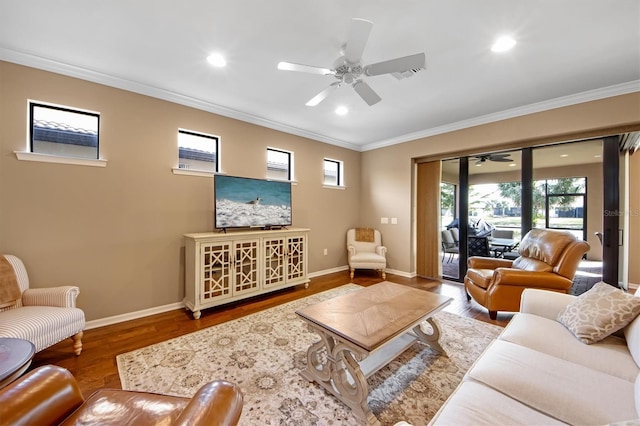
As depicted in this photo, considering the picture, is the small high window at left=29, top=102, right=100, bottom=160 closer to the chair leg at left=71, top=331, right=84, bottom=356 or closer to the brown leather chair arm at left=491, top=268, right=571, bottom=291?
the chair leg at left=71, top=331, right=84, bottom=356

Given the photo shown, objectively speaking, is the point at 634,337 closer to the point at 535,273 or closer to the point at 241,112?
the point at 535,273

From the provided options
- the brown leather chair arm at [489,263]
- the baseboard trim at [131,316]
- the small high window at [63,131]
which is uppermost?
the small high window at [63,131]

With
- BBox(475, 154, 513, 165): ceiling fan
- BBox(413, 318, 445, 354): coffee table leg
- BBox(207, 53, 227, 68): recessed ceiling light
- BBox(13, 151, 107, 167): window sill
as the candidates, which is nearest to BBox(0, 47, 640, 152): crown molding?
BBox(475, 154, 513, 165): ceiling fan

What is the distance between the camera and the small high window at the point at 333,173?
17.0ft

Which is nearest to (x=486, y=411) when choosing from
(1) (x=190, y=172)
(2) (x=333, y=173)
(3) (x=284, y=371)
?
(3) (x=284, y=371)

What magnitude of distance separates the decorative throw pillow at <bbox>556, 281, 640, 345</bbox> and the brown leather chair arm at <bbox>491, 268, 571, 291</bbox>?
1.01 metres

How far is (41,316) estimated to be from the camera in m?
1.92

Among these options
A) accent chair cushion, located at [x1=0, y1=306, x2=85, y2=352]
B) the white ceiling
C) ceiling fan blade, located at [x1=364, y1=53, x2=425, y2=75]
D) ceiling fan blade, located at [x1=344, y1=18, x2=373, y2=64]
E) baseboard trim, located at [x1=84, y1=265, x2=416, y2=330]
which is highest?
the white ceiling

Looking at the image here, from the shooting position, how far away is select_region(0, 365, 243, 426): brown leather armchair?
2.92 feet

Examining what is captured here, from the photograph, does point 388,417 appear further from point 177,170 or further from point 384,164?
point 384,164

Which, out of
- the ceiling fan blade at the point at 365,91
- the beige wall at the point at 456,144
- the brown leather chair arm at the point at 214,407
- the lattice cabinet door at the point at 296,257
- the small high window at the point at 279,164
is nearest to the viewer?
the brown leather chair arm at the point at 214,407

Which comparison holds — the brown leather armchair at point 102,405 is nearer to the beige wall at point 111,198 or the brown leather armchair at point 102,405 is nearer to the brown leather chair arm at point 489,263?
the beige wall at point 111,198

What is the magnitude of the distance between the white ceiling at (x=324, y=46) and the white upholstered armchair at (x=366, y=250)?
8.57 ft

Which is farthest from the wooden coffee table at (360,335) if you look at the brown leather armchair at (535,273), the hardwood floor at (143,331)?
the hardwood floor at (143,331)
